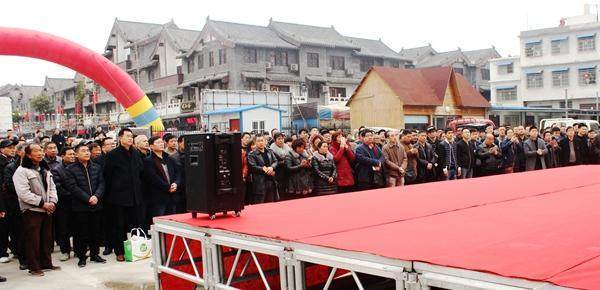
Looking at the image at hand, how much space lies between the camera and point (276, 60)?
36031mm

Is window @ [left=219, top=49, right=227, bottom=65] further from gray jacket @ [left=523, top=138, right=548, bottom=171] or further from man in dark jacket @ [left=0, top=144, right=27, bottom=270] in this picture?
man in dark jacket @ [left=0, top=144, right=27, bottom=270]

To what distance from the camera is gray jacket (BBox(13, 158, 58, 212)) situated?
20.6ft

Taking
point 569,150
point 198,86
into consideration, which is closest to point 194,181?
point 569,150

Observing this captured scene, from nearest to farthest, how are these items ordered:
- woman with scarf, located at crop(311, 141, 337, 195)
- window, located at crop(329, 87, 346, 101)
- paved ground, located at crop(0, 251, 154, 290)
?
paved ground, located at crop(0, 251, 154, 290), woman with scarf, located at crop(311, 141, 337, 195), window, located at crop(329, 87, 346, 101)

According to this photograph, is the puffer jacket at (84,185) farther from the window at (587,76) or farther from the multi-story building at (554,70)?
the window at (587,76)

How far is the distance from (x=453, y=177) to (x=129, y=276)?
21.6 feet

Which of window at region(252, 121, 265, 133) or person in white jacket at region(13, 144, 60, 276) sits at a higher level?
window at region(252, 121, 265, 133)

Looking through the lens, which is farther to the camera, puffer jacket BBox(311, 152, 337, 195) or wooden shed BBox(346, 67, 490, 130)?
wooden shed BBox(346, 67, 490, 130)

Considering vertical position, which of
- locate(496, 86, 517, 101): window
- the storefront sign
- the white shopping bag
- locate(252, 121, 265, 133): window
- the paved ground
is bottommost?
the paved ground

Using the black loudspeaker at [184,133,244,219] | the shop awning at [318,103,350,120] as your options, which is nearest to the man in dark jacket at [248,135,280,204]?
the black loudspeaker at [184,133,244,219]

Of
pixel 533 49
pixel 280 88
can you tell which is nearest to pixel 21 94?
pixel 280 88

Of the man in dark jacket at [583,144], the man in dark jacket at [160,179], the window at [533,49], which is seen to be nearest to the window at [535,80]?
the window at [533,49]

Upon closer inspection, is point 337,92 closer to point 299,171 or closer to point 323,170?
point 323,170

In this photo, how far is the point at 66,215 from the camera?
24.6 ft
